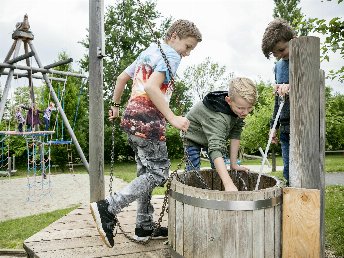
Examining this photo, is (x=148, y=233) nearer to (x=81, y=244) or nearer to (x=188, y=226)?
(x=81, y=244)

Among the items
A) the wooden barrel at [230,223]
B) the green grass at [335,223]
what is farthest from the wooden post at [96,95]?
the green grass at [335,223]

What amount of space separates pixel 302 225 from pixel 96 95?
254 centimetres

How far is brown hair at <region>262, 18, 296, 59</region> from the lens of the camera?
299 centimetres

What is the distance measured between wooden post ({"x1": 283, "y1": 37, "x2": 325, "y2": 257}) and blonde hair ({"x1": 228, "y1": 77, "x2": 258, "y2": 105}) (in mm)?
367

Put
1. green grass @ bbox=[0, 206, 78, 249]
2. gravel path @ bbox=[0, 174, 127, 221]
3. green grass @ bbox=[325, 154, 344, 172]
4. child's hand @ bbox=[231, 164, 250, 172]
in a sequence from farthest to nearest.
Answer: green grass @ bbox=[325, 154, 344, 172], gravel path @ bbox=[0, 174, 127, 221], green grass @ bbox=[0, 206, 78, 249], child's hand @ bbox=[231, 164, 250, 172]

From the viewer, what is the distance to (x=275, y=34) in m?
3.00

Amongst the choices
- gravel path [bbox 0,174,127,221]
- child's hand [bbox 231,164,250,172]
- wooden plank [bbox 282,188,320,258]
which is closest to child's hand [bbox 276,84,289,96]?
child's hand [bbox 231,164,250,172]

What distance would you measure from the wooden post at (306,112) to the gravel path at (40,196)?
5.80 metres

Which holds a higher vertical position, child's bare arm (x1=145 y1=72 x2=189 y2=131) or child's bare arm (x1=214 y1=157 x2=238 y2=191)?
child's bare arm (x1=145 y1=72 x2=189 y2=131)

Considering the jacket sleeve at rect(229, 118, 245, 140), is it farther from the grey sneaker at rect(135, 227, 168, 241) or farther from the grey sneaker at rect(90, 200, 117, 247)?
the grey sneaker at rect(90, 200, 117, 247)

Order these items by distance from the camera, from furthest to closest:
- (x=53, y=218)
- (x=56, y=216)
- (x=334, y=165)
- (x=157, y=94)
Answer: (x=334, y=165), (x=56, y=216), (x=53, y=218), (x=157, y=94)

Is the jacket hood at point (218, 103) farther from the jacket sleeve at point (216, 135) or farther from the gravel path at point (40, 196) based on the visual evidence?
the gravel path at point (40, 196)

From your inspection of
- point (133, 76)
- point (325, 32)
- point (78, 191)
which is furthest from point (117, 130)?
point (133, 76)

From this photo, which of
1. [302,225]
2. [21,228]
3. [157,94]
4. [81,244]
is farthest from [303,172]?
[21,228]
